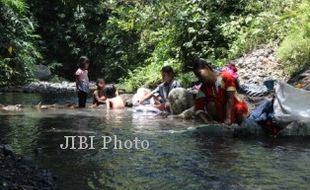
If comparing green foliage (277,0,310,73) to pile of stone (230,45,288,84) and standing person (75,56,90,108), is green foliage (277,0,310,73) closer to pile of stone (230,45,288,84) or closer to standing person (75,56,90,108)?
pile of stone (230,45,288,84)

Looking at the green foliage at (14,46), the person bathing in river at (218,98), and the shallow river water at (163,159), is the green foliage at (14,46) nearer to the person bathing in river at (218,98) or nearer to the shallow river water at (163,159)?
the shallow river water at (163,159)

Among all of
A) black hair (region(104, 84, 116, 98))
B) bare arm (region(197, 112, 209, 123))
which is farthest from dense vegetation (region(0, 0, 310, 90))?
bare arm (region(197, 112, 209, 123))

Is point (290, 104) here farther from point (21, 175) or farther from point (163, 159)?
point (21, 175)

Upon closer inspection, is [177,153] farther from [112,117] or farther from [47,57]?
[47,57]

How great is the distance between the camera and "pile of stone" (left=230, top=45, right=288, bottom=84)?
45.6 feet

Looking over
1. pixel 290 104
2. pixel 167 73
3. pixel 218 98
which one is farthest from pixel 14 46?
pixel 290 104

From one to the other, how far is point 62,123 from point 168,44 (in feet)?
38.2

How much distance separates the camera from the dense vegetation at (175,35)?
49.5 ft

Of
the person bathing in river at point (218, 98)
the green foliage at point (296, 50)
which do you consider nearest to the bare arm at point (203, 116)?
the person bathing in river at point (218, 98)

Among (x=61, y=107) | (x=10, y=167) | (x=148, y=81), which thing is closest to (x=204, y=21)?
(x=148, y=81)

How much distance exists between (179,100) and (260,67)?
4.46m

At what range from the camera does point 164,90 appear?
37.7 ft

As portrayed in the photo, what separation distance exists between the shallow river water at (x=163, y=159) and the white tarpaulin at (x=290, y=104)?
355 millimetres

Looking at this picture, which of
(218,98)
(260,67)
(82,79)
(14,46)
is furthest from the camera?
(14,46)
